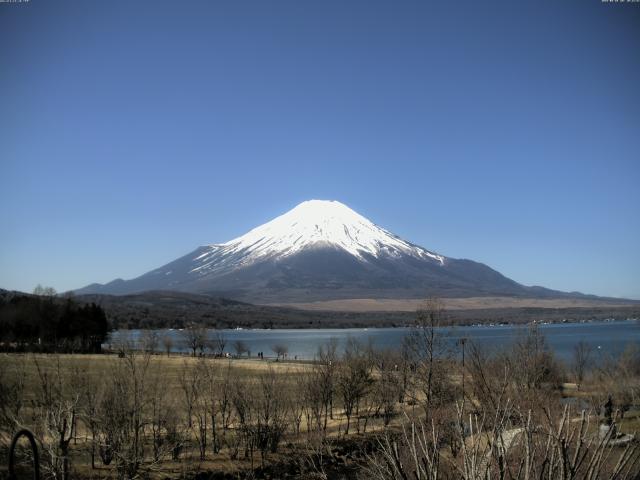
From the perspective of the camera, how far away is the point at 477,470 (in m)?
6.08

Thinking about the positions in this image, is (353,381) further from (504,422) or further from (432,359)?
(504,422)

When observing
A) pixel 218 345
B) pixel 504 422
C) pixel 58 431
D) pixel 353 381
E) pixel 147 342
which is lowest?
pixel 218 345

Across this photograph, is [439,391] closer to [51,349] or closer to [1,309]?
[51,349]

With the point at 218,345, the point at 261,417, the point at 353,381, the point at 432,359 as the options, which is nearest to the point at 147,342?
Answer: the point at 261,417

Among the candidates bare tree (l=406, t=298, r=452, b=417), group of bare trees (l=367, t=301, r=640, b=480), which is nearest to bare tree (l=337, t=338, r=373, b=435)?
group of bare trees (l=367, t=301, r=640, b=480)

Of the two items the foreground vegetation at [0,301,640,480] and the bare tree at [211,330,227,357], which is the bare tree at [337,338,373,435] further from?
the bare tree at [211,330,227,357]

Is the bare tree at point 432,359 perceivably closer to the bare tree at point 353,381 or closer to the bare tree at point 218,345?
the bare tree at point 353,381

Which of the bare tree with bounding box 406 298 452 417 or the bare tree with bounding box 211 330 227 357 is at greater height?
the bare tree with bounding box 406 298 452 417

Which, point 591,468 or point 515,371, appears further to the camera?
point 515,371

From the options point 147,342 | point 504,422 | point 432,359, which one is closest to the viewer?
point 504,422

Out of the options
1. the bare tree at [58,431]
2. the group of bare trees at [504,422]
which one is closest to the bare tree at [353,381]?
the group of bare trees at [504,422]

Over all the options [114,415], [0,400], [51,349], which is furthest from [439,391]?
[51,349]

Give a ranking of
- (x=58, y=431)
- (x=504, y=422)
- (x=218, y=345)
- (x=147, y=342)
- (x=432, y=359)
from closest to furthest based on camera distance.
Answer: (x=504, y=422) < (x=58, y=431) < (x=147, y=342) < (x=432, y=359) < (x=218, y=345)

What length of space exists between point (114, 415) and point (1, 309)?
77.0m
